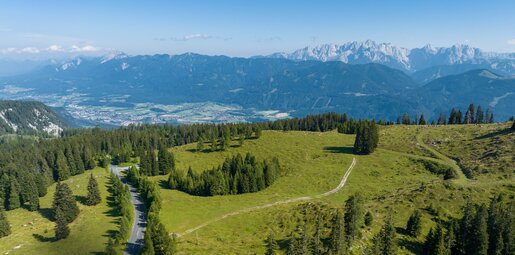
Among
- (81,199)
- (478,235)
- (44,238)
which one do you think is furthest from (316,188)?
(81,199)

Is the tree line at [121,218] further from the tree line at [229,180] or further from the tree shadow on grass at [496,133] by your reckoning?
the tree shadow on grass at [496,133]

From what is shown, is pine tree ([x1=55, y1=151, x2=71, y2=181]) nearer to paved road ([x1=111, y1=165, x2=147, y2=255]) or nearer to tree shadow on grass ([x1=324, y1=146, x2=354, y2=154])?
paved road ([x1=111, y1=165, x2=147, y2=255])

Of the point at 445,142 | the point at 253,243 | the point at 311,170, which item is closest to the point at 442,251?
the point at 253,243

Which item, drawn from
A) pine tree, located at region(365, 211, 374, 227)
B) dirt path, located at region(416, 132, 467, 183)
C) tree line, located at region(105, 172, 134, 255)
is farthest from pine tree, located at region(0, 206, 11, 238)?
dirt path, located at region(416, 132, 467, 183)

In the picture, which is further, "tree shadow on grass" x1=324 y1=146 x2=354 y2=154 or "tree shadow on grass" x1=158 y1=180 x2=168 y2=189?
"tree shadow on grass" x1=324 y1=146 x2=354 y2=154

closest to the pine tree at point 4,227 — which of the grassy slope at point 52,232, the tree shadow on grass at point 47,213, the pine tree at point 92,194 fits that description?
the grassy slope at point 52,232

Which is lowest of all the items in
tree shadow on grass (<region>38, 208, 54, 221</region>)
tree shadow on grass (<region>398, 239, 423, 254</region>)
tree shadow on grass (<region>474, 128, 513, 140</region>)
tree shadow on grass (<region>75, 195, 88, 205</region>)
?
tree shadow on grass (<region>38, 208, 54, 221</region>)
